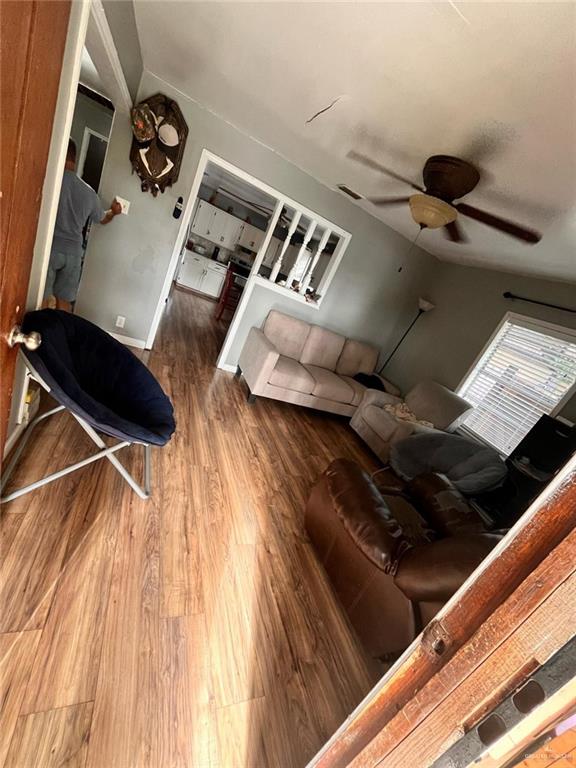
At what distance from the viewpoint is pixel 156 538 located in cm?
145

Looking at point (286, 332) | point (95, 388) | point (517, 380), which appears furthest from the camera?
point (286, 332)

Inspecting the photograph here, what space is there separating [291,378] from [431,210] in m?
1.84

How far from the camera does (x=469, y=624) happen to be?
0.42 meters

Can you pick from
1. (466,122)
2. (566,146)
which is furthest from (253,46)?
(566,146)

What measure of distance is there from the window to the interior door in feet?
12.1

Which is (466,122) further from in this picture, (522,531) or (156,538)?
(156,538)

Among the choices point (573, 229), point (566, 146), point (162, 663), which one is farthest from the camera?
point (573, 229)

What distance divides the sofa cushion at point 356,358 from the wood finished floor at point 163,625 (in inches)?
88.1

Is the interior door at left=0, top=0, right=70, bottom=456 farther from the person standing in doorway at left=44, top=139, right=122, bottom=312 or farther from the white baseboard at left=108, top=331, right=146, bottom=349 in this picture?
the white baseboard at left=108, top=331, right=146, bottom=349

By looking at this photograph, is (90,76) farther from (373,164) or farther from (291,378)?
(291,378)

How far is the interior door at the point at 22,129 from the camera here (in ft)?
2.10

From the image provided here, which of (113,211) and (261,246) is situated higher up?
(261,246)

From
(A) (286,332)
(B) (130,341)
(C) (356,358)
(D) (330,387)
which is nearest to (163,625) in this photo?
(D) (330,387)

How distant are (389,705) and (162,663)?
37.0 inches
